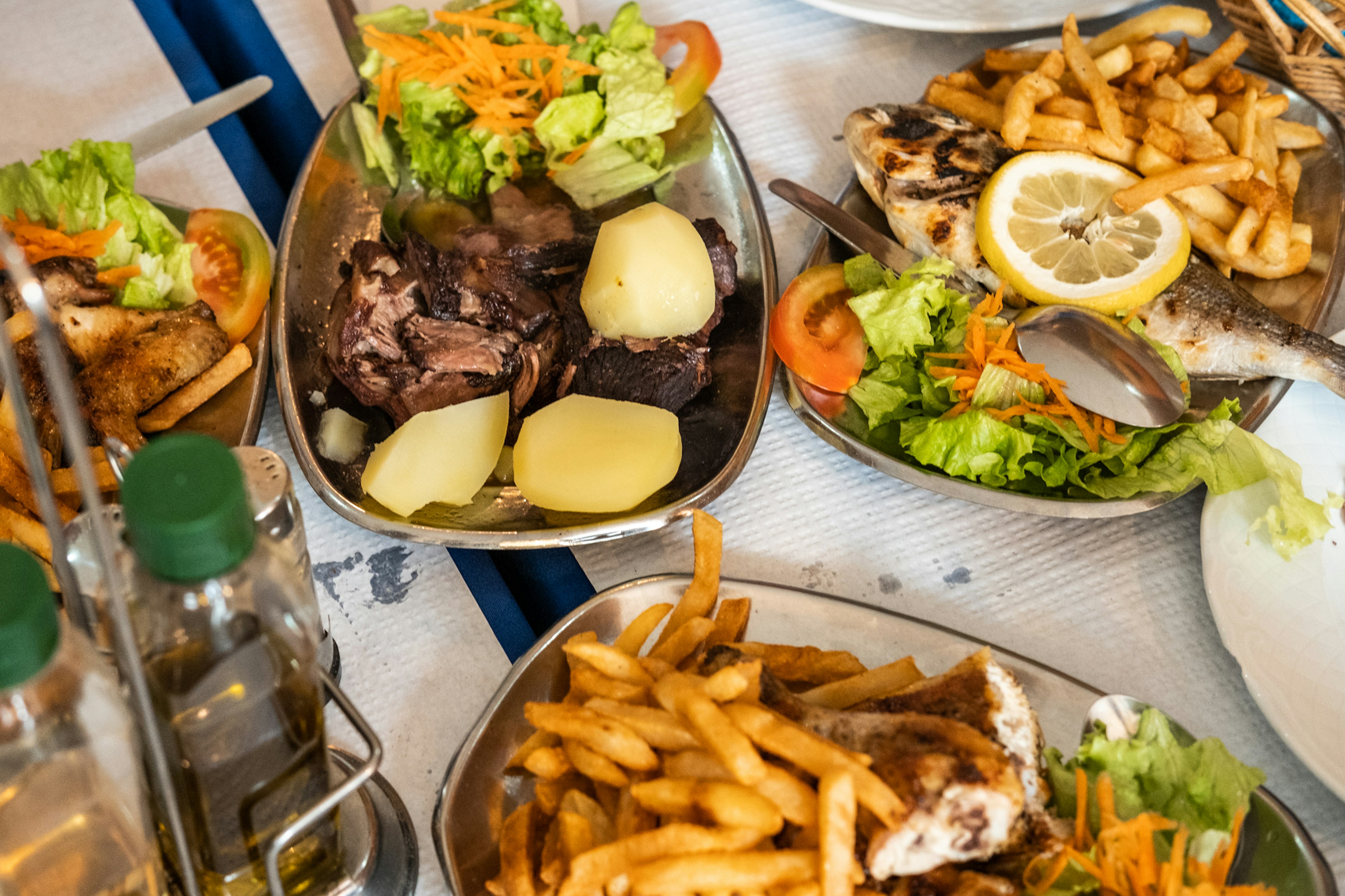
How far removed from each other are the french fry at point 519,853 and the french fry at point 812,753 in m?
0.30

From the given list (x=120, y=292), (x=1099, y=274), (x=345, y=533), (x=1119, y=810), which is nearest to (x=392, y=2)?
(x=120, y=292)

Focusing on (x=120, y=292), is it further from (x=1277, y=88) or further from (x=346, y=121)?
(x=1277, y=88)

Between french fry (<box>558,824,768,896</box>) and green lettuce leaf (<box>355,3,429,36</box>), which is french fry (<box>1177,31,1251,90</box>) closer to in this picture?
green lettuce leaf (<box>355,3,429,36</box>)

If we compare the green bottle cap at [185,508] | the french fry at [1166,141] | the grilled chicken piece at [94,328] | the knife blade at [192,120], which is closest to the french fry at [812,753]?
the green bottle cap at [185,508]

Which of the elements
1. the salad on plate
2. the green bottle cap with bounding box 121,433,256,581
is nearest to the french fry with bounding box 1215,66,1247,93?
the salad on plate

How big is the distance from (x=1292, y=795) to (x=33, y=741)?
145cm

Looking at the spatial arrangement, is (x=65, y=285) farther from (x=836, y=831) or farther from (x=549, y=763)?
(x=836, y=831)

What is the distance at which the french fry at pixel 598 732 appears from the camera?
103 centimetres

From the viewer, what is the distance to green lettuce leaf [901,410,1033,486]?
60.4 inches

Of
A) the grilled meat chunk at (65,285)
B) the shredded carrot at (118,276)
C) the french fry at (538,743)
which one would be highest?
the grilled meat chunk at (65,285)

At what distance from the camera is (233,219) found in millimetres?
1804

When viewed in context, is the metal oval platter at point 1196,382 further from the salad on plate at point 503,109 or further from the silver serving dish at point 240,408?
the silver serving dish at point 240,408

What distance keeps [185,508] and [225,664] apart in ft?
0.74

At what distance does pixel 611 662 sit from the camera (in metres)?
1.12
